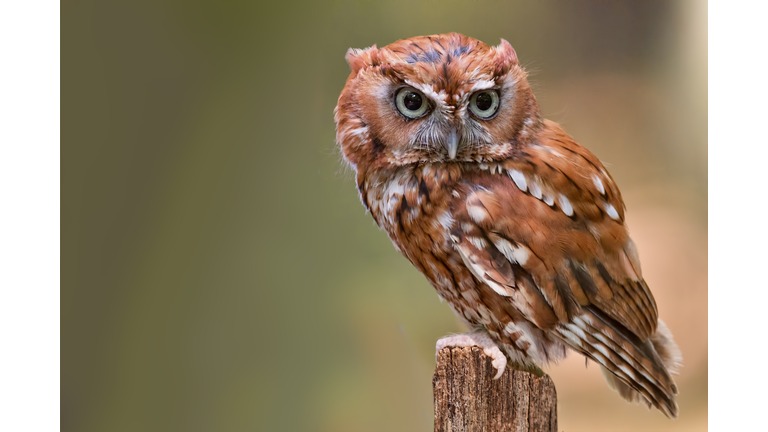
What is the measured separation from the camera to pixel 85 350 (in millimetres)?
1986

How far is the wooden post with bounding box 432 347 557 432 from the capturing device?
132 cm

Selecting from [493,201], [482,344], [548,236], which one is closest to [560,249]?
[548,236]

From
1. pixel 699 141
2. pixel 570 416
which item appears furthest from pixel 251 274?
pixel 699 141

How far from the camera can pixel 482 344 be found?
1445mm

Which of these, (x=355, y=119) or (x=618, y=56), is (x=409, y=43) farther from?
(x=618, y=56)

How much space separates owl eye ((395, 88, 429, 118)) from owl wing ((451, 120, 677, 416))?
0.21 metres

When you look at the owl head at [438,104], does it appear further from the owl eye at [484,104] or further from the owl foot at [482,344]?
the owl foot at [482,344]

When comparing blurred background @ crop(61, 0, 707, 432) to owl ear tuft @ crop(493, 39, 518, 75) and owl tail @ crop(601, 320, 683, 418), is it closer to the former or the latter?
owl tail @ crop(601, 320, 683, 418)

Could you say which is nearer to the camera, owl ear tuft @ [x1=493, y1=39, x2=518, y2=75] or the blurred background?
owl ear tuft @ [x1=493, y1=39, x2=518, y2=75]

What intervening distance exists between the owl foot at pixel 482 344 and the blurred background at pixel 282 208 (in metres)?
0.33

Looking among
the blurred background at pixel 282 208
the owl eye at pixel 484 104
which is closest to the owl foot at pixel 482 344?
the blurred background at pixel 282 208

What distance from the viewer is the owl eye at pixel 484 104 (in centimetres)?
133

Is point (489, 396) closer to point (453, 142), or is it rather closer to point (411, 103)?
point (453, 142)

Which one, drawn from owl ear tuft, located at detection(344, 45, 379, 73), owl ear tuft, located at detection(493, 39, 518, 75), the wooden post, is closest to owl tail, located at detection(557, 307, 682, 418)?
the wooden post
